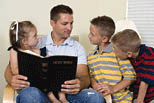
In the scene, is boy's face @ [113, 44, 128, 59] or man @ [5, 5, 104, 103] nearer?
man @ [5, 5, 104, 103]

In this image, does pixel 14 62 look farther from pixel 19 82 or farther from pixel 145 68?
pixel 145 68

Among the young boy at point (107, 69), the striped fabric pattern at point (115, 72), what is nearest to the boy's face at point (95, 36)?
the young boy at point (107, 69)

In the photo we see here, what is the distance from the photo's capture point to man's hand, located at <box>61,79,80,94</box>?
5.81ft

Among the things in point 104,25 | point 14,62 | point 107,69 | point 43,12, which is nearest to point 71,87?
point 107,69

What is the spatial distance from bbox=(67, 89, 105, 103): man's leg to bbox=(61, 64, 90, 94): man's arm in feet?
0.14

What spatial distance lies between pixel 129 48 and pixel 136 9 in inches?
39.6

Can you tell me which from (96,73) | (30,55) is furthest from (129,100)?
(30,55)

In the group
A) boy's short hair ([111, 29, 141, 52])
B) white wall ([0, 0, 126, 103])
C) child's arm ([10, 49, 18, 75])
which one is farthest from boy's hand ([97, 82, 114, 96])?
white wall ([0, 0, 126, 103])

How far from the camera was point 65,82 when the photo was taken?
5.77ft

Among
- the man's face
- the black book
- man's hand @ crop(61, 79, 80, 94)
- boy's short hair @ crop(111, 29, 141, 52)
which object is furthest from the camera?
the man's face

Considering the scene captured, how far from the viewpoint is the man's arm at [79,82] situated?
178cm

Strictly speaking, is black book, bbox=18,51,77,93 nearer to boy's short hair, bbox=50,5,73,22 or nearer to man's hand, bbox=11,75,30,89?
man's hand, bbox=11,75,30,89

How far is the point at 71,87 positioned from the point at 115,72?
399mm

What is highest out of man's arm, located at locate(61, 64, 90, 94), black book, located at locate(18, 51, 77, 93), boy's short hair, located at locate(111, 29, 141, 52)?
boy's short hair, located at locate(111, 29, 141, 52)
